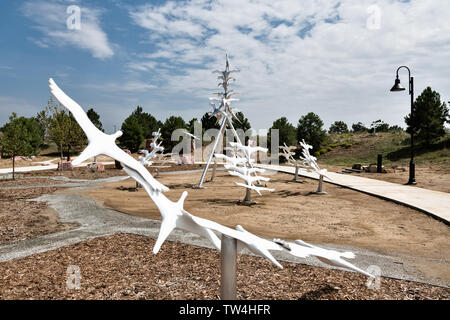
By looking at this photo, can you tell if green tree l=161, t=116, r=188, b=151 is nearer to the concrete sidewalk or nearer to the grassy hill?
the grassy hill

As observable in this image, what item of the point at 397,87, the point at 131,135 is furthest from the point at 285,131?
the point at 131,135

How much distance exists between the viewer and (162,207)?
2.57 m

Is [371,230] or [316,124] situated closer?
[371,230]

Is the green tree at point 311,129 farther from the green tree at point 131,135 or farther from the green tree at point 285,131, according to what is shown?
the green tree at point 131,135

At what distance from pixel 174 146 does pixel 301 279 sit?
37.8 meters

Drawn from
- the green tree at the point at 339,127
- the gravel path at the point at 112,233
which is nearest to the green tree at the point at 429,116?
the gravel path at the point at 112,233

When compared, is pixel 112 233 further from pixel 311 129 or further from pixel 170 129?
pixel 170 129

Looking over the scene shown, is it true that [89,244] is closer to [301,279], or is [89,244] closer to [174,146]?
[301,279]

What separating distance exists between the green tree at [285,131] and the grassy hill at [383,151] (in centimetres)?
383

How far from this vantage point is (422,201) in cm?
998

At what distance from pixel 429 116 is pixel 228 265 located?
33.1 metres

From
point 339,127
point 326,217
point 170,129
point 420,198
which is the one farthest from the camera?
point 339,127

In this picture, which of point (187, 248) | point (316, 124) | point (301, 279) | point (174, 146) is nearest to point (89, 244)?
point (187, 248)

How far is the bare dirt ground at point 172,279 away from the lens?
12.0 feet
